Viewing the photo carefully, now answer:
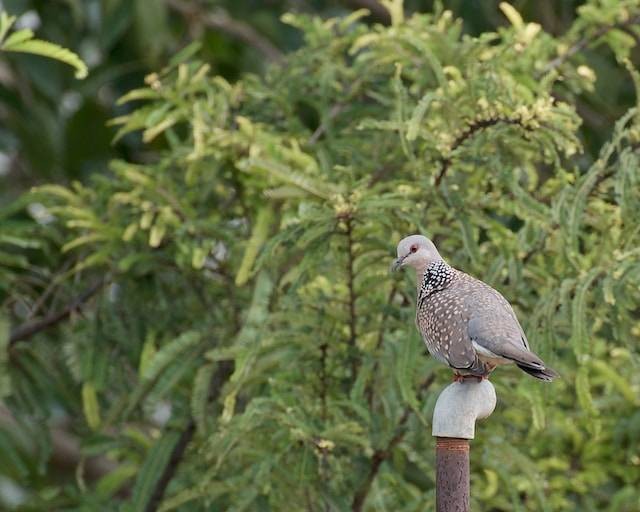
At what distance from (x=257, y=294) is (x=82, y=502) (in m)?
1.38

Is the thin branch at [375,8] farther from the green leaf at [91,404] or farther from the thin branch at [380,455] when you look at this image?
the thin branch at [380,455]

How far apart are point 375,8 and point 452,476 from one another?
4800 mm

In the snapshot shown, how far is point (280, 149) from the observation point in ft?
16.4

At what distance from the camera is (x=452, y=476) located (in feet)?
10.3

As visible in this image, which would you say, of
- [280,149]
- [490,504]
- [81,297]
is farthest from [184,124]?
[490,504]

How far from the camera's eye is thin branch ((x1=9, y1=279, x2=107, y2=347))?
5.64m

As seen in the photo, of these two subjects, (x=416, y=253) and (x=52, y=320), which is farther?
(x=52, y=320)

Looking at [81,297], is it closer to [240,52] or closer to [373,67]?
[373,67]

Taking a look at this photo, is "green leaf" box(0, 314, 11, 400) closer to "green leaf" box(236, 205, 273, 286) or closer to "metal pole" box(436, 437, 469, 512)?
"green leaf" box(236, 205, 273, 286)

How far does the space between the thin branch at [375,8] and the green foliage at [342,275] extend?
1567mm

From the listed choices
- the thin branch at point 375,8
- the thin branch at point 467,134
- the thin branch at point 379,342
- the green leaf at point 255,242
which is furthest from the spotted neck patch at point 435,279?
the thin branch at point 375,8

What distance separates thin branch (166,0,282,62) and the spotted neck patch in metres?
4.39

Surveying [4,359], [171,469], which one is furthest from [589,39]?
[4,359]

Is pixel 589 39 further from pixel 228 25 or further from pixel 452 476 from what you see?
pixel 228 25
